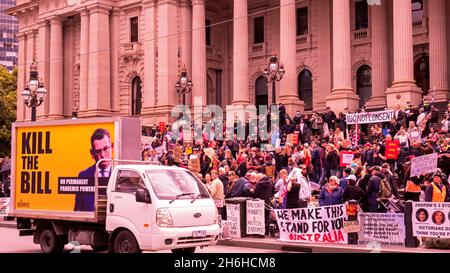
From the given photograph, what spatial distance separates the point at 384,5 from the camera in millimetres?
38562

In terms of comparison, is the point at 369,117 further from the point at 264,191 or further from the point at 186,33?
the point at 186,33

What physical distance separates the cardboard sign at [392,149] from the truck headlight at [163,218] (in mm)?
11156

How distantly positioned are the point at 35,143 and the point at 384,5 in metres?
27.5

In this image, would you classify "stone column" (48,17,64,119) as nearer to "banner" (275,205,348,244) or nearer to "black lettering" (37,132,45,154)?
"black lettering" (37,132,45,154)

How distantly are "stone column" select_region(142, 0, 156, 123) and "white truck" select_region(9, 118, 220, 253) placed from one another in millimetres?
28656

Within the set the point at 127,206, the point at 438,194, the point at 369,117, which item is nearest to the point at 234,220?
the point at 438,194

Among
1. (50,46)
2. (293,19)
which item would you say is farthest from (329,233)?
(50,46)

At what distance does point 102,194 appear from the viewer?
566 inches

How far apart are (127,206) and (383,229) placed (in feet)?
20.4

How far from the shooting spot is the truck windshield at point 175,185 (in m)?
13.3

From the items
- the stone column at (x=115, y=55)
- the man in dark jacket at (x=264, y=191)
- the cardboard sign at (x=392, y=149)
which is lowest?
the man in dark jacket at (x=264, y=191)

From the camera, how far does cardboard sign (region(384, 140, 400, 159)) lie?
22.0 metres

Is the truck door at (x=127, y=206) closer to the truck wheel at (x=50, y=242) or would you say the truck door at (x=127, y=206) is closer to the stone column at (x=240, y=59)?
the truck wheel at (x=50, y=242)

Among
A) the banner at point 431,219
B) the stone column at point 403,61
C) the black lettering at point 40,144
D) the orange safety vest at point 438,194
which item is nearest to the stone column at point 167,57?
the stone column at point 403,61
